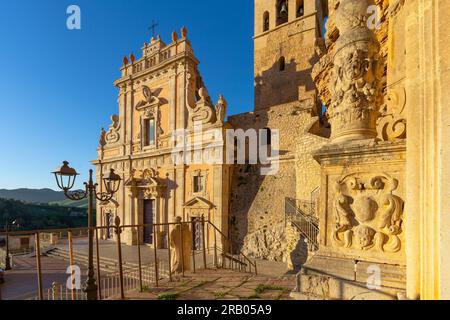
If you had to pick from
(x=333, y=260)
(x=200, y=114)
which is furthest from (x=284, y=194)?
(x=333, y=260)

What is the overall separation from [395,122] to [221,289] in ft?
12.3

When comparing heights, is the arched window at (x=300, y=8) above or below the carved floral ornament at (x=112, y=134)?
above

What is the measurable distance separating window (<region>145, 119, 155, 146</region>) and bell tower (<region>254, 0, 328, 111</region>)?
A: 9.44 m

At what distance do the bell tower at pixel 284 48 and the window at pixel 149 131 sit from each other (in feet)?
31.0

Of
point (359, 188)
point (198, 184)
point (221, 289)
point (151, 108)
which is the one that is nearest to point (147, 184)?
point (198, 184)

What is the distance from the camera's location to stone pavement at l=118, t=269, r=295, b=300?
369cm

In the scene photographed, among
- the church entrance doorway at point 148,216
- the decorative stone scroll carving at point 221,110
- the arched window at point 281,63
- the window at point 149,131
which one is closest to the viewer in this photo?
the decorative stone scroll carving at point 221,110

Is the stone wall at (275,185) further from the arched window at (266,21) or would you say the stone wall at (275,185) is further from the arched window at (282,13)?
the arched window at (282,13)

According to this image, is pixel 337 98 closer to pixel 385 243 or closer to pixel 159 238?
pixel 385 243

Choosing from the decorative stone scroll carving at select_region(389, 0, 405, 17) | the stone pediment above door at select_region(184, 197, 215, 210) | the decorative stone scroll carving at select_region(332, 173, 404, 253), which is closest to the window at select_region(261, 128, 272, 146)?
the stone pediment above door at select_region(184, 197, 215, 210)

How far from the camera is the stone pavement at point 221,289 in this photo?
12.1 ft

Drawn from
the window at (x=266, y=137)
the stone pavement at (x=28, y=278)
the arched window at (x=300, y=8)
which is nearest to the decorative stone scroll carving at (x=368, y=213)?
the stone pavement at (x=28, y=278)

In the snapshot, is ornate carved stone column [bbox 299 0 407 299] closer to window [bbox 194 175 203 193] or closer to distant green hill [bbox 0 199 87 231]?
window [bbox 194 175 203 193]
